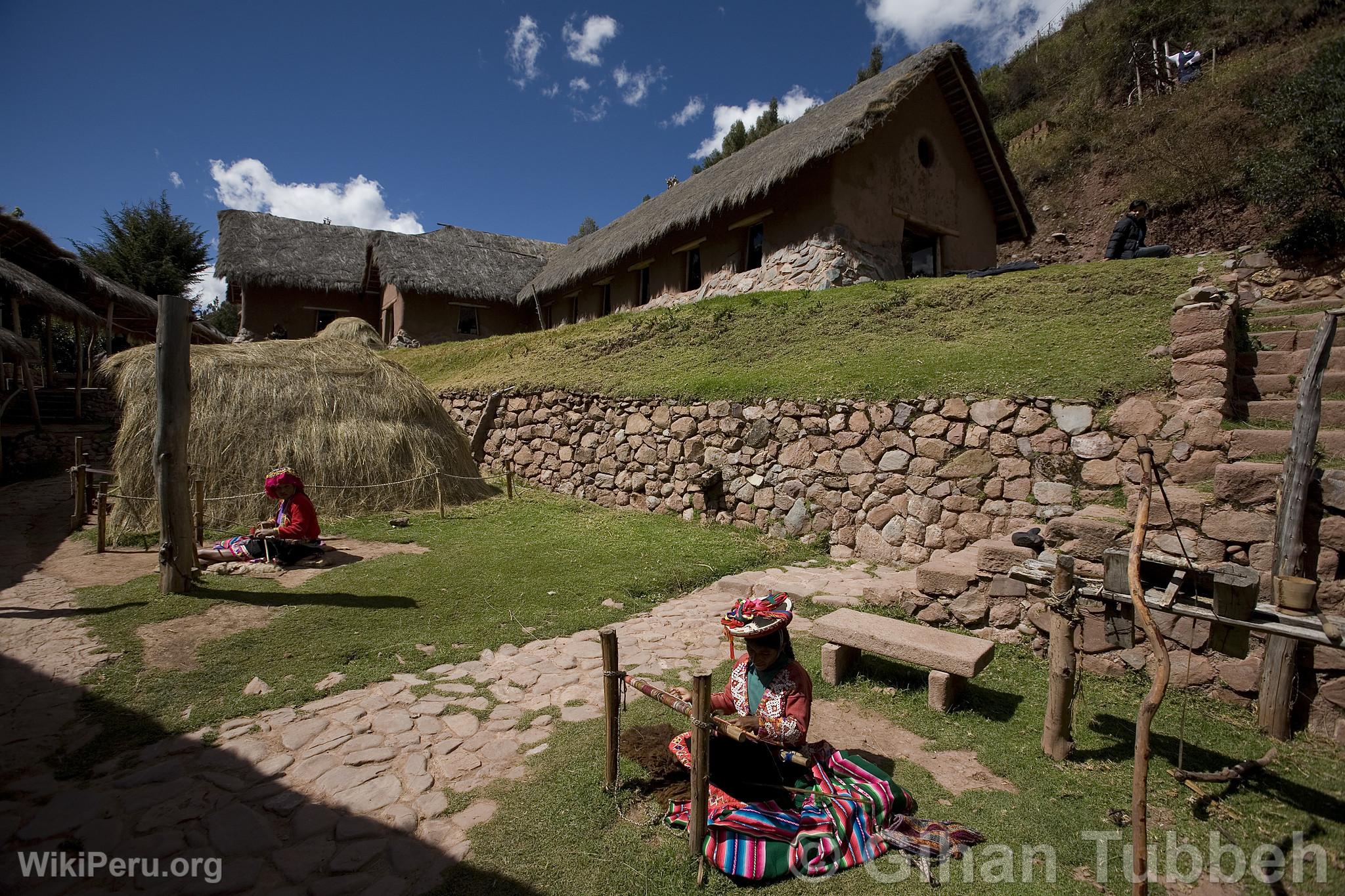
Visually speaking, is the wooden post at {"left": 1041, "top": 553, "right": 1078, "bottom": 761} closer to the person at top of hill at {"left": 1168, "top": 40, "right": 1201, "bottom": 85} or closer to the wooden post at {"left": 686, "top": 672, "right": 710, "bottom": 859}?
the wooden post at {"left": 686, "top": 672, "right": 710, "bottom": 859}

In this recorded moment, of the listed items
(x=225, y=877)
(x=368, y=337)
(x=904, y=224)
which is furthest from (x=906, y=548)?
(x=368, y=337)

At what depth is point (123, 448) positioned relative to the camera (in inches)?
348

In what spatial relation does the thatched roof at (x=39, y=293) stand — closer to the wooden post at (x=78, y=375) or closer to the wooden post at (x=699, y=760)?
the wooden post at (x=78, y=375)

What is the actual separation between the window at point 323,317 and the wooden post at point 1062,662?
25791mm

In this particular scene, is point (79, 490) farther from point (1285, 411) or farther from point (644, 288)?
point (1285, 411)

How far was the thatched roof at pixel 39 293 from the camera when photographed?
13625mm

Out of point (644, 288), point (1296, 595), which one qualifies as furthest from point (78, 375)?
point (1296, 595)

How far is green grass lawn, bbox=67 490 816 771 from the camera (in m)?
4.13

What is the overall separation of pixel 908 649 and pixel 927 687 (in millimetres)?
465

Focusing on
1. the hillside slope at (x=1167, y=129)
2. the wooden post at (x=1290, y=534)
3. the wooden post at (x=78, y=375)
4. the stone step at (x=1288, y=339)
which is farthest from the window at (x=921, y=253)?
the wooden post at (x=78, y=375)

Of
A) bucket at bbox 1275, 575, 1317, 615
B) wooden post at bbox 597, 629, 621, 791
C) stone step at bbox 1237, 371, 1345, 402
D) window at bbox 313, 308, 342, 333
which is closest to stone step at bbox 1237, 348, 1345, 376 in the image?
stone step at bbox 1237, 371, 1345, 402

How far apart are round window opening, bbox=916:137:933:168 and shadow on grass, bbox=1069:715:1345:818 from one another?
46.4ft

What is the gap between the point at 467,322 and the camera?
23266mm

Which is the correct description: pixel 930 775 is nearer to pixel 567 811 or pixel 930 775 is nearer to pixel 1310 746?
pixel 567 811
